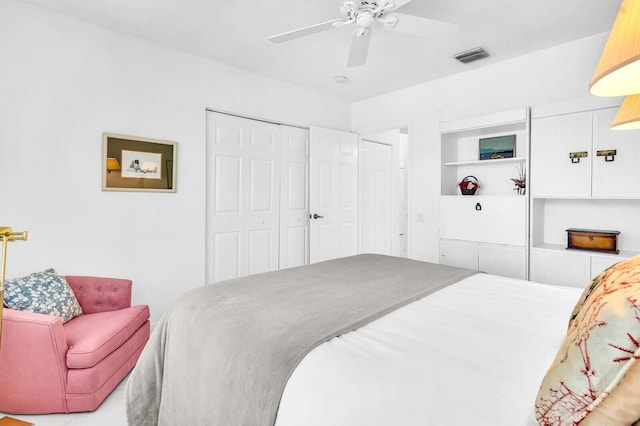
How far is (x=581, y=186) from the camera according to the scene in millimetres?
2879

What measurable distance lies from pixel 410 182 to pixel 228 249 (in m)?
2.30

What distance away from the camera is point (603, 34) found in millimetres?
2873

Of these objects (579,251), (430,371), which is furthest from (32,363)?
(579,251)

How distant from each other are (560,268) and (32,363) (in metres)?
3.82

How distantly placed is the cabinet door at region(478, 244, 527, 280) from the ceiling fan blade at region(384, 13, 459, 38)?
2.10 m

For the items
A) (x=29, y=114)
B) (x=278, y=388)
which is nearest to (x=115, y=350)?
(x=278, y=388)

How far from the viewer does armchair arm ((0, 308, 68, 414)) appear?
183cm

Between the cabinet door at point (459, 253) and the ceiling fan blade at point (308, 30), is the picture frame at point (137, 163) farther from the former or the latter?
the cabinet door at point (459, 253)

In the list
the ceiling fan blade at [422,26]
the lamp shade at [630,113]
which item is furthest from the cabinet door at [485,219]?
the lamp shade at [630,113]

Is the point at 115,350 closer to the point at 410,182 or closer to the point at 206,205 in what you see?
the point at 206,205

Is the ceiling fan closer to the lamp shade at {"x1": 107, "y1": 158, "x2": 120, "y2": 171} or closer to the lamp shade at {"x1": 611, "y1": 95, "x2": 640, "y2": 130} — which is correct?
the lamp shade at {"x1": 611, "y1": 95, "x2": 640, "y2": 130}

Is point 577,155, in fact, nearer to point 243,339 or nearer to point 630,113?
point 630,113

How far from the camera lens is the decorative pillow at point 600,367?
60cm

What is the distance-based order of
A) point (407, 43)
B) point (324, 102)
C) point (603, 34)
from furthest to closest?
point (324, 102), point (407, 43), point (603, 34)
